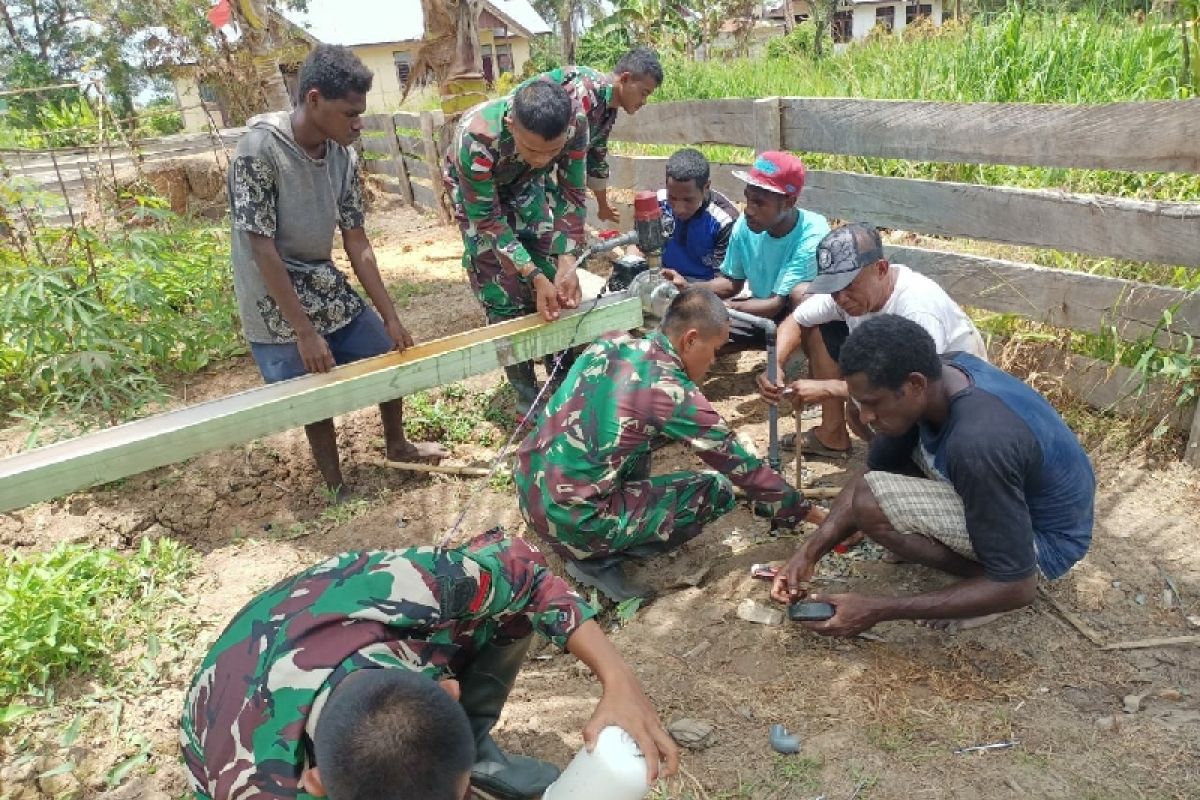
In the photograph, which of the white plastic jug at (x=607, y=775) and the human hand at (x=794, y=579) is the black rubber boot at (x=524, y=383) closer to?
the human hand at (x=794, y=579)

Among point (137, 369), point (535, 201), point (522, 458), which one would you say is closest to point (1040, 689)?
point (522, 458)

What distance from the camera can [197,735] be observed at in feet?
5.07

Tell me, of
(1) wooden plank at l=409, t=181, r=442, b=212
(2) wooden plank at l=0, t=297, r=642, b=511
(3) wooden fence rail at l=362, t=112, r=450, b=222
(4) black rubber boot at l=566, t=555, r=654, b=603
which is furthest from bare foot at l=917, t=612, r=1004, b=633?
(1) wooden plank at l=409, t=181, r=442, b=212

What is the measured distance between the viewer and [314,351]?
3336 millimetres

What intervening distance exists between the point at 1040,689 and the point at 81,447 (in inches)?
123

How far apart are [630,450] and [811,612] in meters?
0.79

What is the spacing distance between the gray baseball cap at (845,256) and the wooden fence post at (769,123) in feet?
6.01

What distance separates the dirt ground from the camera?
2180mm

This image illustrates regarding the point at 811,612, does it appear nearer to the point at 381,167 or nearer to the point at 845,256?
the point at 845,256

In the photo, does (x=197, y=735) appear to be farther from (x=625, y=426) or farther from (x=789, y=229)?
(x=789, y=229)

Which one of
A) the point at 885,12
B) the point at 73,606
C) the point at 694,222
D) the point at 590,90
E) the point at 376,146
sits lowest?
the point at 73,606

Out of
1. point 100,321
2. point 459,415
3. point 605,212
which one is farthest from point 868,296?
point 100,321

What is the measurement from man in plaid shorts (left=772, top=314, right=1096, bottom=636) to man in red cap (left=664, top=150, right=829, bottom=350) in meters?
1.52

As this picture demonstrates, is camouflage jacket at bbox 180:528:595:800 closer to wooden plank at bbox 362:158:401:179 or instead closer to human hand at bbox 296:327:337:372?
human hand at bbox 296:327:337:372
